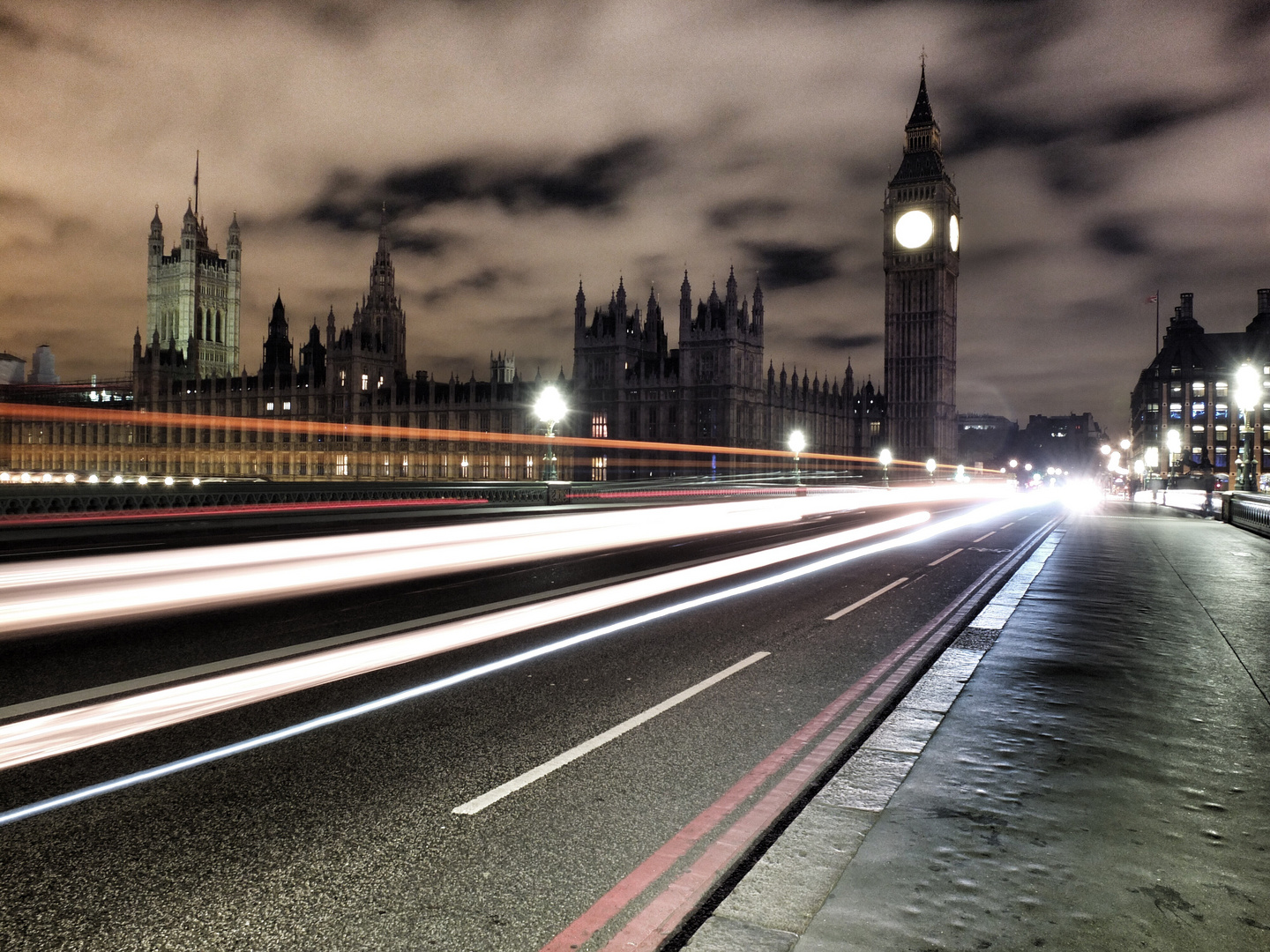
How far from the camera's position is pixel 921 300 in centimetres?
11406

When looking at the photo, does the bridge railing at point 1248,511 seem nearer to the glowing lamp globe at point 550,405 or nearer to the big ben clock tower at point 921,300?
the glowing lamp globe at point 550,405

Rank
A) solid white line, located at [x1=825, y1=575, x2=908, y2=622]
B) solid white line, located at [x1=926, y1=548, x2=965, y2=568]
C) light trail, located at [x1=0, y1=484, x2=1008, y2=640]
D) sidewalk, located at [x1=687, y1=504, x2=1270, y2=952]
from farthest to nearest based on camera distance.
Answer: solid white line, located at [x1=926, y1=548, x2=965, y2=568] < solid white line, located at [x1=825, y1=575, x2=908, y2=622] < light trail, located at [x1=0, y1=484, x2=1008, y2=640] < sidewalk, located at [x1=687, y1=504, x2=1270, y2=952]

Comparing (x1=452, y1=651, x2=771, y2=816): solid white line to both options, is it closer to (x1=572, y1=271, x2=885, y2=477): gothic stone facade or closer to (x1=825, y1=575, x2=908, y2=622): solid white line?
(x1=825, y1=575, x2=908, y2=622): solid white line

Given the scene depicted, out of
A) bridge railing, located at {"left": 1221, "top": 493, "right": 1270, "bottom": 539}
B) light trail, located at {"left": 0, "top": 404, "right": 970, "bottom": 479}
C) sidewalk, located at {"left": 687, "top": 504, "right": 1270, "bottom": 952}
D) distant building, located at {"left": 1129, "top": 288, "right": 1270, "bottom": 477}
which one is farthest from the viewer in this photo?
distant building, located at {"left": 1129, "top": 288, "right": 1270, "bottom": 477}

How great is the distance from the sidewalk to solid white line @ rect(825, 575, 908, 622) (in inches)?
87.8

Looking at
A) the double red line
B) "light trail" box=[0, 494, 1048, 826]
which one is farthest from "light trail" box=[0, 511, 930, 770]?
the double red line

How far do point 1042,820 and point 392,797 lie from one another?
11.6ft

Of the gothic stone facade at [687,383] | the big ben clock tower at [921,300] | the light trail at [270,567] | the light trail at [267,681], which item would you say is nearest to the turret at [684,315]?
the gothic stone facade at [687,383]

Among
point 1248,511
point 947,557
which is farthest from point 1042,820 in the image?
point 1248,511

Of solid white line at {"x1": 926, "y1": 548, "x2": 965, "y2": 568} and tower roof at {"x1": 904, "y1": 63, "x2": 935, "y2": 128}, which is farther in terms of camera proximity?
tower roof at {"x1": 904, "y1": 63, "x2": 935, "y2": 128}

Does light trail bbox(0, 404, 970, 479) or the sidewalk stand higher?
light trail bbox(0, 404, 970, 479)

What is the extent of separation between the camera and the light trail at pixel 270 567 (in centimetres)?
945

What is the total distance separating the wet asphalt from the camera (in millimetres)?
3465

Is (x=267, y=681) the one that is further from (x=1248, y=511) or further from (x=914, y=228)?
(x=914, y=228)
